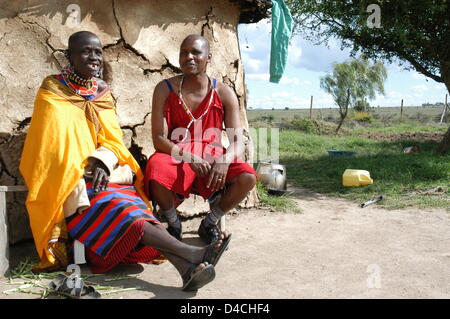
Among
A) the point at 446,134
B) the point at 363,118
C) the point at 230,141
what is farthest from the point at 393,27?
the point at 363,118

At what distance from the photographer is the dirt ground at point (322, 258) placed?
2893 millimetres

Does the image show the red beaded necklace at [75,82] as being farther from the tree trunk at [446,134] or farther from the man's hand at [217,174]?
the tree trunk at [446,134]

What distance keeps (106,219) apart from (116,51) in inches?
66.7

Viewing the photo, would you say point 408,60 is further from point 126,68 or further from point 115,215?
point 115,215

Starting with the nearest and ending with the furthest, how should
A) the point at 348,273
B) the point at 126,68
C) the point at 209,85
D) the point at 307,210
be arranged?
the point at 348,273 → the point at 209,85 → the point at 126,68 → the point at 307,210

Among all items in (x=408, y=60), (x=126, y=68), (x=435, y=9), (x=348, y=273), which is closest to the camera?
(x=348, y=273)

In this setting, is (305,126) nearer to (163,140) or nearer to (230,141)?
(230,141)

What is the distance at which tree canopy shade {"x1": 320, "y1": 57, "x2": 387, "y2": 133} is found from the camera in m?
18.7

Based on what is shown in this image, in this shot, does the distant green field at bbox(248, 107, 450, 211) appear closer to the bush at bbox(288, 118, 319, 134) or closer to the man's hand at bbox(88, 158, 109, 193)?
the man's hand at bbox(88, 158, 109, 193)

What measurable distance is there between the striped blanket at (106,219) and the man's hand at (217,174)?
559mm

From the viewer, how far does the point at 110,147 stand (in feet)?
11.0

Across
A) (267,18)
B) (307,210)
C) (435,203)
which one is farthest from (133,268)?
(435,203)

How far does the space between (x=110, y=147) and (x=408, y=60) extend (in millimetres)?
7236

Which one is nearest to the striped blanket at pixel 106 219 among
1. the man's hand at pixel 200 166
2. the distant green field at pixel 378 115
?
the man's hand at pixel 200 166
